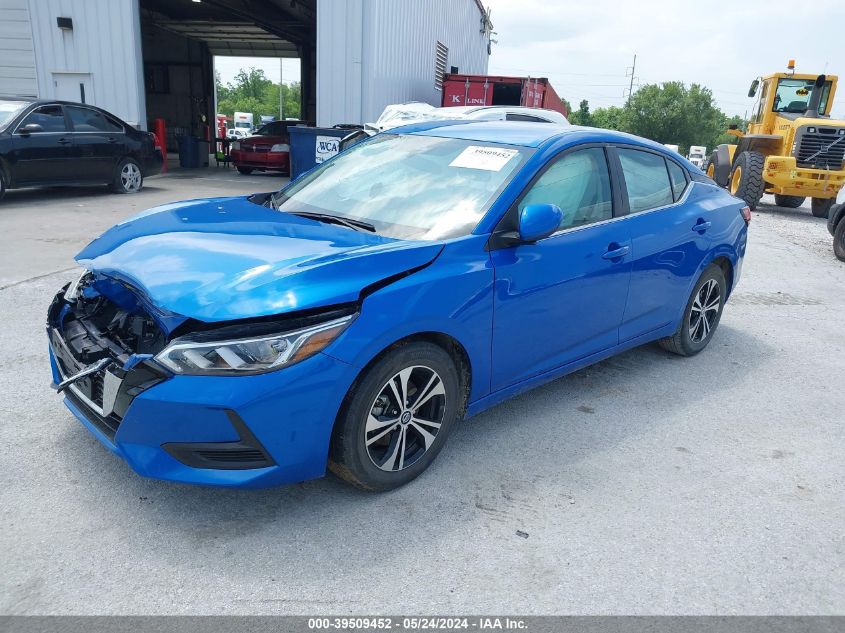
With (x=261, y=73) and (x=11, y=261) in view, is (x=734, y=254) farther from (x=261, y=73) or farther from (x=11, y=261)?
(x=261, y=73)

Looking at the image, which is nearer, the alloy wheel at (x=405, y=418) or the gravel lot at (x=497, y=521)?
the gravel lot at (x=497, y=521)

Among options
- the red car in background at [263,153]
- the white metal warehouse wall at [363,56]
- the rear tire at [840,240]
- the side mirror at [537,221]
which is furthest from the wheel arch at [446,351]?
the red car in background at [263,153]

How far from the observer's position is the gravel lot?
235 cm

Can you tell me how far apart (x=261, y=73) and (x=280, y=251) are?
124 meters

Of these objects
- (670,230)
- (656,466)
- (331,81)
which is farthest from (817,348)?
(331,81)

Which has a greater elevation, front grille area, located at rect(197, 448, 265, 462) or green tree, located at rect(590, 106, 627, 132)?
green tree, located at rect(590, 106, 627, 132)

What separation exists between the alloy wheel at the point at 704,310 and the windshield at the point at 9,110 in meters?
10.0

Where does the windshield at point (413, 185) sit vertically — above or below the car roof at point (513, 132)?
below

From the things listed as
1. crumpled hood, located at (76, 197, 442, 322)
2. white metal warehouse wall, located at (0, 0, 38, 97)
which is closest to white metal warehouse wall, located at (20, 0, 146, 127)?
white metal warehouse wall, located at (0, 0, 38, 97)

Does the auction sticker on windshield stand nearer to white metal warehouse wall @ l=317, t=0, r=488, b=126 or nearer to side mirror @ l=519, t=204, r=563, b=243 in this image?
side mirror @ l=519, t=204, r=563, b=243

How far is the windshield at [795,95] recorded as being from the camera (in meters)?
14.2

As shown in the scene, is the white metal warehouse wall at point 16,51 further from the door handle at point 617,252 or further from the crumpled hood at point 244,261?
the door handle at point 617,252

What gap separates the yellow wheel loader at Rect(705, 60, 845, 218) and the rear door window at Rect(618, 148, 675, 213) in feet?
34.9

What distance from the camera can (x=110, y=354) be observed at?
8.77 ft
